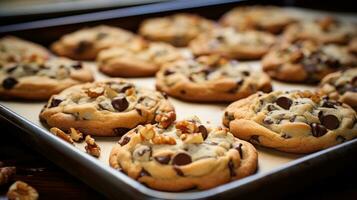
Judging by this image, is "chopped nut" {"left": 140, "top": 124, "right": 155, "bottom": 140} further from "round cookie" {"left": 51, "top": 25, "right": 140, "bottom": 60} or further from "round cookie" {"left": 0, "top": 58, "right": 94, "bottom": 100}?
"round cookie" {"left": 51, "top": 25, "right": 140, "bottom": 60}

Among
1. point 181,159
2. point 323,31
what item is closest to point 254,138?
point 181,159

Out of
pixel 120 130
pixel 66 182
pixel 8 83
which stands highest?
pixel 8 83

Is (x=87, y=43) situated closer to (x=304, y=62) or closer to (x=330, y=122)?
(x=304, y=62)

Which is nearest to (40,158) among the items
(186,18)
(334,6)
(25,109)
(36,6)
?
(25,109)

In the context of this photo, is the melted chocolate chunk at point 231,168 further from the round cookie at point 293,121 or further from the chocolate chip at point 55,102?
the chocolate chip at point 55,102

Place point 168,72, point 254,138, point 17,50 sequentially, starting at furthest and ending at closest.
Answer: point 17,50, point 168,72, point 254,138

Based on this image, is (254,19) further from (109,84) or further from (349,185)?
(349,185)

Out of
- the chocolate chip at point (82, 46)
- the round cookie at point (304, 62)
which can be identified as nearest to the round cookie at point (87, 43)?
the chocolate chip at point (82, 46)
